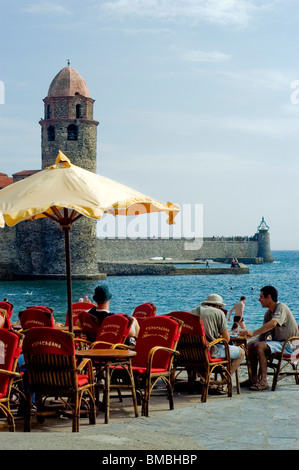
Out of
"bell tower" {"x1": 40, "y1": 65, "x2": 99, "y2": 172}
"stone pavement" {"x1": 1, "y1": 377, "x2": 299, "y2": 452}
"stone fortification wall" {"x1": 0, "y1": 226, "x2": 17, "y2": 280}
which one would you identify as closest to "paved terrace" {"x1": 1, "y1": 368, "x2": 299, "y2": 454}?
"stone pavement" {"x1": 1, "y1": 377, "x2": 299, "y2": 452}

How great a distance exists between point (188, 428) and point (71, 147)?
150ft

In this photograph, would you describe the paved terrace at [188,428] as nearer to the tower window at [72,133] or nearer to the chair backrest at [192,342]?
the chair backrest at [192,342]

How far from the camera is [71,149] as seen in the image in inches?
1951

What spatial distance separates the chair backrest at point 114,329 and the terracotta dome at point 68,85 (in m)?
45.9

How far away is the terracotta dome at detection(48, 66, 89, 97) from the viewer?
5091 centimetres

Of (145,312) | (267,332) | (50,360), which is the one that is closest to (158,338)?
(50,360)

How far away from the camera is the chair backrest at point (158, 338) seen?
5750mm

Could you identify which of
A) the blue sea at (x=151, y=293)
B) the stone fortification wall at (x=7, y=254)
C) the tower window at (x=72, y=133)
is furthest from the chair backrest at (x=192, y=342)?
the stone fortification wall at (x=7, y=254)

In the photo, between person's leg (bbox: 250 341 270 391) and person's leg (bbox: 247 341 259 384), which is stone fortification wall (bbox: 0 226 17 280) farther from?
person's leg (bbox: 250 341 270 391)

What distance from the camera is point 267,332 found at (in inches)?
266

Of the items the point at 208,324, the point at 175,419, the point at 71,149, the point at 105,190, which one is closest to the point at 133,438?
the point at 175,419
